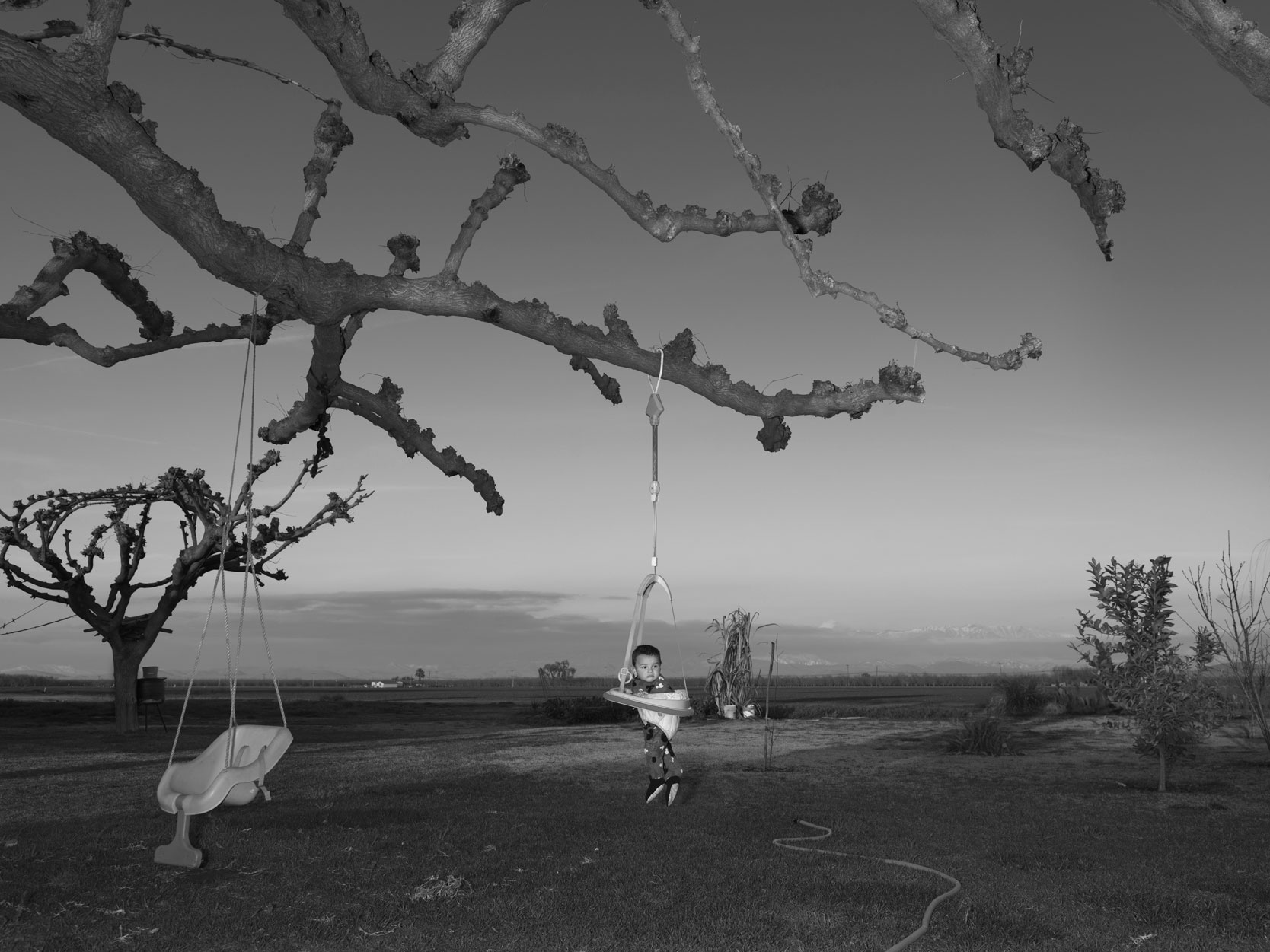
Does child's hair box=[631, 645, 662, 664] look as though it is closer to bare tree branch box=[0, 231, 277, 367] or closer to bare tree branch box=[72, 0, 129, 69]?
bare tree branch box=[0, 231, 277, 367]

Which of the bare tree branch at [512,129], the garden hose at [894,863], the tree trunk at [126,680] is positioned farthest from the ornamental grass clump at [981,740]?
the tree trunk at [126,680]

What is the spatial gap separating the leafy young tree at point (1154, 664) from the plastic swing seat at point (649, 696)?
877cm

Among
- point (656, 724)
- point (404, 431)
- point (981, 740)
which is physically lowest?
point (981, 740)

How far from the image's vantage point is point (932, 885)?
7.58m

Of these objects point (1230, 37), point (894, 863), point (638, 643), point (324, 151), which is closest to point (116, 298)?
point (324, 151)

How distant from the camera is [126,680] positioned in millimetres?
20719

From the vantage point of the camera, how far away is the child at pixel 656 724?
6.94 metres

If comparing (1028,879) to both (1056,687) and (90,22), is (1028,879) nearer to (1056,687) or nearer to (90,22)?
(90,22)

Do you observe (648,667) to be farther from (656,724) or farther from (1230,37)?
(1230,37)

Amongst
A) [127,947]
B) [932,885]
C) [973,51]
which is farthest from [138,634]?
[973,51]

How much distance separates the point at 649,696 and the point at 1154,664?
31.3ft

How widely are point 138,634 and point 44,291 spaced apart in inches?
547

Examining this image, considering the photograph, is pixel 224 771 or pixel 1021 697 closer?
pixel 224 771

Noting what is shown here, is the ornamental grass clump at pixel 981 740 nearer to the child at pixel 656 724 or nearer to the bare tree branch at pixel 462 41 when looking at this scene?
the child at pixel 656 724
